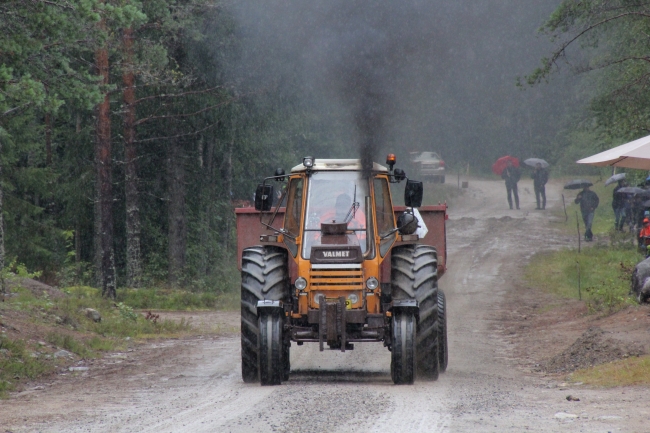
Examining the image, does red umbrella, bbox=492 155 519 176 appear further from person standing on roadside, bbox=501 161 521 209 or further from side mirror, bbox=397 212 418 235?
side mirror, bbox=397 212 418 235

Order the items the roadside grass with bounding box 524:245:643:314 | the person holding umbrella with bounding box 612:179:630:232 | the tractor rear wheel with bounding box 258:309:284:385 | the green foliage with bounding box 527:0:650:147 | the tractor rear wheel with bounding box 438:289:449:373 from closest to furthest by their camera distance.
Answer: the tractor rear wheel with bounding box 258:309:284:385, the tractor rear wheel with bounding box 438:289:449:373, the green foliage with bounding box 527:0:650:147, the roadside grass with bounding box 524:245:643:314, the person holding umbrella with bounding box 612:179:630:232

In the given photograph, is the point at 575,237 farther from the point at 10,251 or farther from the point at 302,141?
the point at 10,251

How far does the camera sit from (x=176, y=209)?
26156 mm

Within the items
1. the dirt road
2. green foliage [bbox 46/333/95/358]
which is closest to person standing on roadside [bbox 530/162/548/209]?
the dirt road

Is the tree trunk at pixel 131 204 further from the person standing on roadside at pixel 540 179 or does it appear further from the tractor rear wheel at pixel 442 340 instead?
the person standing on roadside at pixel 540 179

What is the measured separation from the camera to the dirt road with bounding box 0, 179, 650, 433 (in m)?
7.73

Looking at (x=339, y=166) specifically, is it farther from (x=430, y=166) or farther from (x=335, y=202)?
(x=430, y=166)

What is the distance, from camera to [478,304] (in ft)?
68.6

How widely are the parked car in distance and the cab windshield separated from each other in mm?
36828

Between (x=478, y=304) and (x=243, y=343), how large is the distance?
1137 cm

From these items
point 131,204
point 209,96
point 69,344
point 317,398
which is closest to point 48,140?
point 131,204

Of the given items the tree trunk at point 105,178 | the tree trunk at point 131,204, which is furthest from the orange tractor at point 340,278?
the tree trunk at point 131,204

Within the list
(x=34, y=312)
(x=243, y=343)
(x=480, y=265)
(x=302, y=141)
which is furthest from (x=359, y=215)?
(x=302, y=141)

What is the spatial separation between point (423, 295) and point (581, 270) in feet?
48.1
